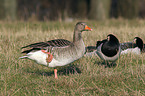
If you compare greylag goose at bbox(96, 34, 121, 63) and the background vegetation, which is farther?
the background vegetation

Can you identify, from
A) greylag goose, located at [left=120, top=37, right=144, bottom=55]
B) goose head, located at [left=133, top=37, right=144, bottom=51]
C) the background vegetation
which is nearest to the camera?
greylag goose, located at [left=120, top=37, right=144, bottom=55]

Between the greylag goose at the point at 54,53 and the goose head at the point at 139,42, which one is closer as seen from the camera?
the greylag goose at the point at 54,53

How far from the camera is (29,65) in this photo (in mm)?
6164

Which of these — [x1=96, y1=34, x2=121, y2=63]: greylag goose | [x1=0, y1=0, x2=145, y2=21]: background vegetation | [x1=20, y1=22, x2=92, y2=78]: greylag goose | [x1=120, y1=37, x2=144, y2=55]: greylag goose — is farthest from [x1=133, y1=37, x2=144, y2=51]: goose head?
[x1=0, y1=0, x2=145, y2=21]: background vegetation

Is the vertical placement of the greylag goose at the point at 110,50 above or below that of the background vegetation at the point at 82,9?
below

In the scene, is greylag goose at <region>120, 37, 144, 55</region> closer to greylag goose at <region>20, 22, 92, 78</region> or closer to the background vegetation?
greylag goose at <region>20, 22, 92, 78</region>

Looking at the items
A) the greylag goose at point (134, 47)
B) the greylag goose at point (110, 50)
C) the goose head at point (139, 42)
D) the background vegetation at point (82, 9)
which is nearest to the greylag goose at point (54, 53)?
the greylag goose at point (110, 50)

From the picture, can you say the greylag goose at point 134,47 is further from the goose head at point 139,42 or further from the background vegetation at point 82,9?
the background vegetation at point 82,9

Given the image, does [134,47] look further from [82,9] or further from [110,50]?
[82,9]

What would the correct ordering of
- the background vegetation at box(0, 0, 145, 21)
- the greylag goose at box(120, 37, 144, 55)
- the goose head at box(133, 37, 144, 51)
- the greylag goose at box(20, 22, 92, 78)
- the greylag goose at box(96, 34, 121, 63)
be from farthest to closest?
the background vegetation at box(0, 0, 145, 21)
the goose head at box(133, 37, 144, 51)
the greylag goose at box(120, 37, 144, 55)
the greylag goose at box(96, 34, 121, 63)
the greylag goose at box(20, 22, 92, 78)

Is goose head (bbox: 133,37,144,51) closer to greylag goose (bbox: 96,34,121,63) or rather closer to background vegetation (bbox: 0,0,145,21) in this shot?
greylag goose (bbox: 96,34,121,63)

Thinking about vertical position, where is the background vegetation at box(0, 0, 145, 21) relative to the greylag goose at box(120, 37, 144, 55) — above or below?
above

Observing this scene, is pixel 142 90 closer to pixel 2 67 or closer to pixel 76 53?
pixel 76 53

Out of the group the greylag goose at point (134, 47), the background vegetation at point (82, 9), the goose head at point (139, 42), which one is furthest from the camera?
the background vegetation at point (82, 9)
